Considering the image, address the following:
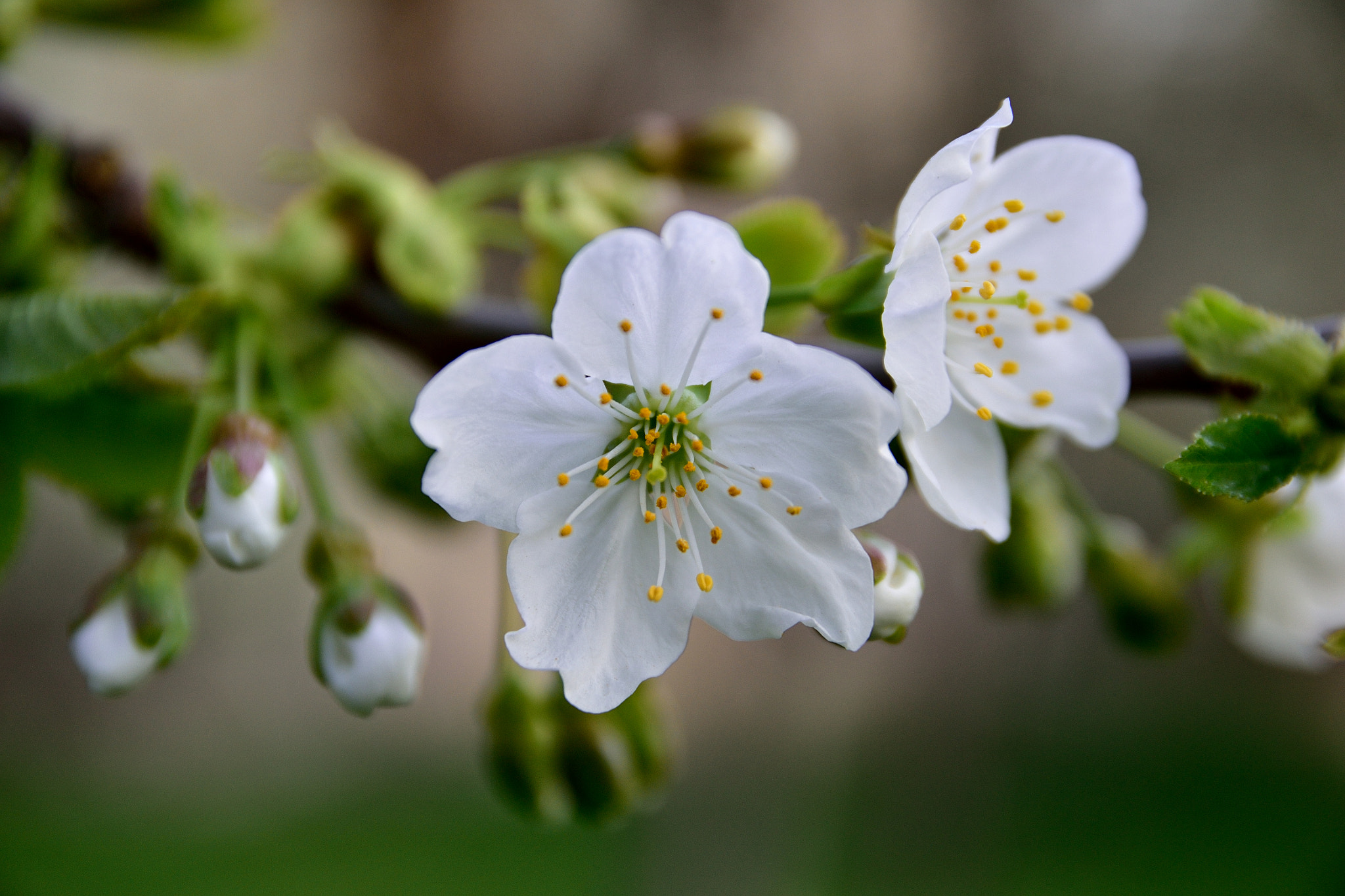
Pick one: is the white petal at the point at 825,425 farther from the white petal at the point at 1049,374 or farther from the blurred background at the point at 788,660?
the blurred background at the point at 788,660

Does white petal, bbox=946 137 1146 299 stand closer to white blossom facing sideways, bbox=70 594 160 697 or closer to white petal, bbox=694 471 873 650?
white petal, bbox=694 471 873 650

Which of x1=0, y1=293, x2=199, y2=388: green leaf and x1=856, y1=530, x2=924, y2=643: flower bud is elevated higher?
x1=0, y1=293, x2=199, y2=388: green leaf

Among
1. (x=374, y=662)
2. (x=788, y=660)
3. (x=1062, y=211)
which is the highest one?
(x=1062, y=211)

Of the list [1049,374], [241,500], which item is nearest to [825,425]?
[1049,374]

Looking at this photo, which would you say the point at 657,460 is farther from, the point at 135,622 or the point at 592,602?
the point at 135,622

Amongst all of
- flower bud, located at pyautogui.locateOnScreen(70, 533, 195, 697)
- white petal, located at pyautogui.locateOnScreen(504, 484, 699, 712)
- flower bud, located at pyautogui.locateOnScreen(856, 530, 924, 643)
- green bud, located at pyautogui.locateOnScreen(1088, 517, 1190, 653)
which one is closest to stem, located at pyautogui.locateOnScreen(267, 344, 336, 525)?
flower bud, located at pyautogui.locateOnScreen(70, 533, 195, 697)

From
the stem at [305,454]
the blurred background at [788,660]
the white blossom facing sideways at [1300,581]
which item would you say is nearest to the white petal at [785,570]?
the stem at [305,454]
